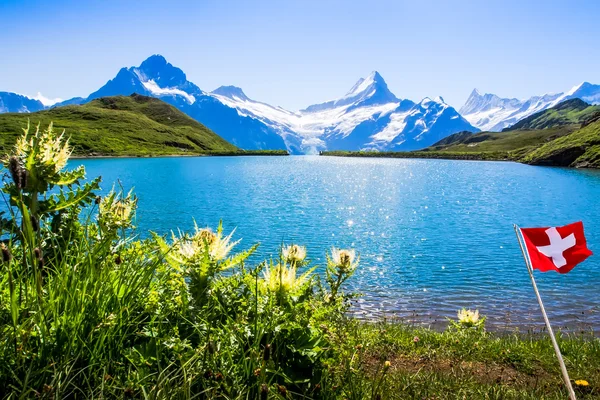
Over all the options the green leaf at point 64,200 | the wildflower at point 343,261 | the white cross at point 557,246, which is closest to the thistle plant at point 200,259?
the green leaf at point 64,200

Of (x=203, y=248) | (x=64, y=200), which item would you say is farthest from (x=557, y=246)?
(x=64, y=200)

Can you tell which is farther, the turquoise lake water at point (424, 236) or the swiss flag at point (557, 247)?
the turquoise lake water at point (424, 236)

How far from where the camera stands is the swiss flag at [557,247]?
6875mm

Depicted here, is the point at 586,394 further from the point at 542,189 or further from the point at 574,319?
the point at 542,189

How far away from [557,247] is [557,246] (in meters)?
0.02

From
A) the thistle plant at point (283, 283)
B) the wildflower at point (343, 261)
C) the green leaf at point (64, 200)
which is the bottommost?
the wildflower at point (343, 261)

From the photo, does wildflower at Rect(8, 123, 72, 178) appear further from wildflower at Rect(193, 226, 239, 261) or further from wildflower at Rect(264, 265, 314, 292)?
wildflower at Rect(264, 265, 314, 292)

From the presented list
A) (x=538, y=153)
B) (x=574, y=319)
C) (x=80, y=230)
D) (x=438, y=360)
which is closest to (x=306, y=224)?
(x=574, y=319)

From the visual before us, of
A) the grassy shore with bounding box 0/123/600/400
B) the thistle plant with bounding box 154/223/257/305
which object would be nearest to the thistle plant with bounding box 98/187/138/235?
the grassy shore with bounding box 0/123/600/400

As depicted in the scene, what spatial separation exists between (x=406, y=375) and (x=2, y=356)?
5215 millimetres

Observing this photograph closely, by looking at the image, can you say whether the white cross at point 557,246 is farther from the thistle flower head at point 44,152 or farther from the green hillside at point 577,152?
the green hillside at point 577,152

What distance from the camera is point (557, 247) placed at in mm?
6977

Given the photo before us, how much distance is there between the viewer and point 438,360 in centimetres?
850

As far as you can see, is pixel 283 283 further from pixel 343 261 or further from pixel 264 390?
pixel 343 261
